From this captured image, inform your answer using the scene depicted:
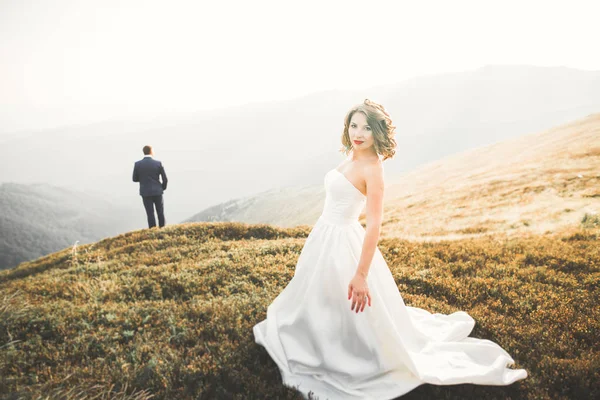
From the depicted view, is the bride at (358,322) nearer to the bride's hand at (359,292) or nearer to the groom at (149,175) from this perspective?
the bride's hand at (359,292)

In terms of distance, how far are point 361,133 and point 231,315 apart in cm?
430

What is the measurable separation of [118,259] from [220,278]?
5.08m

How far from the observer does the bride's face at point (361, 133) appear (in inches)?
181

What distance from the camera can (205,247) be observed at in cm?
1211

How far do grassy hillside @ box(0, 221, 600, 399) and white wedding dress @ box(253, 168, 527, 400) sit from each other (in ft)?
0.93

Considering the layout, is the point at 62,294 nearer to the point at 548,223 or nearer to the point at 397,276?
the point at 397,276

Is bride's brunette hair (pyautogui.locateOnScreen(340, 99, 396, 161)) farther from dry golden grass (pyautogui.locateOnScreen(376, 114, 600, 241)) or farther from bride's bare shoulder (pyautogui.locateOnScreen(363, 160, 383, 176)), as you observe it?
dry golden grass (pyautogui.locateOnScreen(376, 114, 600, 241))

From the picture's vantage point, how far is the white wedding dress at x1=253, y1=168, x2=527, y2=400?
181 inches

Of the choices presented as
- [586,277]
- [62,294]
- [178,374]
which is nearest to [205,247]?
[62,294]

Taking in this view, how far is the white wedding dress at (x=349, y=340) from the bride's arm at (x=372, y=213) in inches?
14.8

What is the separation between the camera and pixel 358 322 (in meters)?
4.82

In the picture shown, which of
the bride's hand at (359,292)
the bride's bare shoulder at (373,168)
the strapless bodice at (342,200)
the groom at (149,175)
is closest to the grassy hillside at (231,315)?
the bride's hand at (359,292)

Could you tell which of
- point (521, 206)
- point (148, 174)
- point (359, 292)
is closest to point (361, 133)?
point (359, 292)

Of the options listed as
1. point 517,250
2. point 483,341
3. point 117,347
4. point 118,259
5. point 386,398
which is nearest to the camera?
point 386,398
